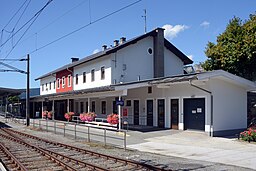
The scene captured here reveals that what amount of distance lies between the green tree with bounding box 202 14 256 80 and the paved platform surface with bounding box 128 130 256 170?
8867mm

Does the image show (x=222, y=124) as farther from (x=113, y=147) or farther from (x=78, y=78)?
(x=78, y=78)

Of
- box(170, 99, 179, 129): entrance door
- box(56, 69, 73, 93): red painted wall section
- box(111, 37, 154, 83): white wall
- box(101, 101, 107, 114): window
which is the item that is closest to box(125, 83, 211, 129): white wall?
box(170, 99, 179, 129): entrance door

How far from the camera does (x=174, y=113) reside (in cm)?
2155

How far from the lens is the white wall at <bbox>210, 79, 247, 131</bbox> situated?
1853cm

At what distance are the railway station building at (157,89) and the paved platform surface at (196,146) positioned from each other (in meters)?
1.55

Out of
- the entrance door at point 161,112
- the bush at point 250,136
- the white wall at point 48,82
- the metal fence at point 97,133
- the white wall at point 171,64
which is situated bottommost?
the metal fence at point 97,133

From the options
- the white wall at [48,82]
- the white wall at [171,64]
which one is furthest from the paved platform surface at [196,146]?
the white wall at [48,82]

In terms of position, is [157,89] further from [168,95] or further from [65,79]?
[65,79]

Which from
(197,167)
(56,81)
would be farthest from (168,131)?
(56,81)

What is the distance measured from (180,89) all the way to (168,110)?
75.5 inches

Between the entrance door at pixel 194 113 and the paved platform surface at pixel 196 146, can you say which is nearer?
the paved platform surface at pixel 196 146

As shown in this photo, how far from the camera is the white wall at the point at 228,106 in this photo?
1853 centimetres

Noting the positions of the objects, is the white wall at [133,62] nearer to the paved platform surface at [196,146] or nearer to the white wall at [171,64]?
the white wall at [171,64]

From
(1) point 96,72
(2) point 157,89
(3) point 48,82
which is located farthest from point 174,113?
(3) point 48,82
